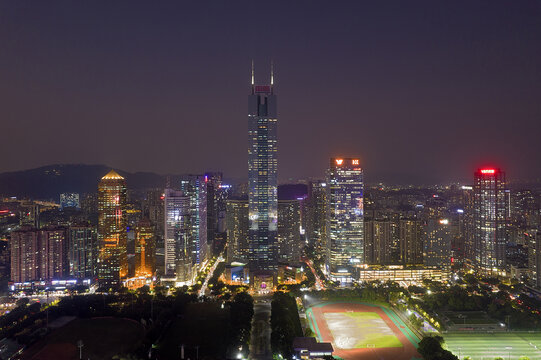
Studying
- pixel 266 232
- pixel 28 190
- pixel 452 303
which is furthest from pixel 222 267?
pixel 28 190

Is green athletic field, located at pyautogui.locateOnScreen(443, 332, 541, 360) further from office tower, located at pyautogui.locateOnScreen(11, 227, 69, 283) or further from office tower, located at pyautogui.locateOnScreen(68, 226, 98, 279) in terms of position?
office tower, located at pyautogui.locateOnScreen(11, 227, 69, 283)

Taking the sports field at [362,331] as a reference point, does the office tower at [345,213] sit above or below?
above

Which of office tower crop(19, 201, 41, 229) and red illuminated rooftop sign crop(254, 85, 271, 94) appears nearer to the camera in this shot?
red illuminated rooftop sign crop(254, 85, 271, 94)

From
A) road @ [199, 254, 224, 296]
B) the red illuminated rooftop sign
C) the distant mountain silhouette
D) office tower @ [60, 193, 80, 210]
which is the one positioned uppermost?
the red illuminated rooftop sign

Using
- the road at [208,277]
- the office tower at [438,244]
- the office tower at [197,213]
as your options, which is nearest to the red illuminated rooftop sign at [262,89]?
the office tower at [197,213]

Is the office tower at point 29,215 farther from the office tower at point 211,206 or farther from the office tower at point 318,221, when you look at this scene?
the office tower at point 318,221

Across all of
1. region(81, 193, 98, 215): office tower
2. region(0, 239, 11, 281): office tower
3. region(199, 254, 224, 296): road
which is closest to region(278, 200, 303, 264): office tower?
region(199, 254, 224, 296): road
